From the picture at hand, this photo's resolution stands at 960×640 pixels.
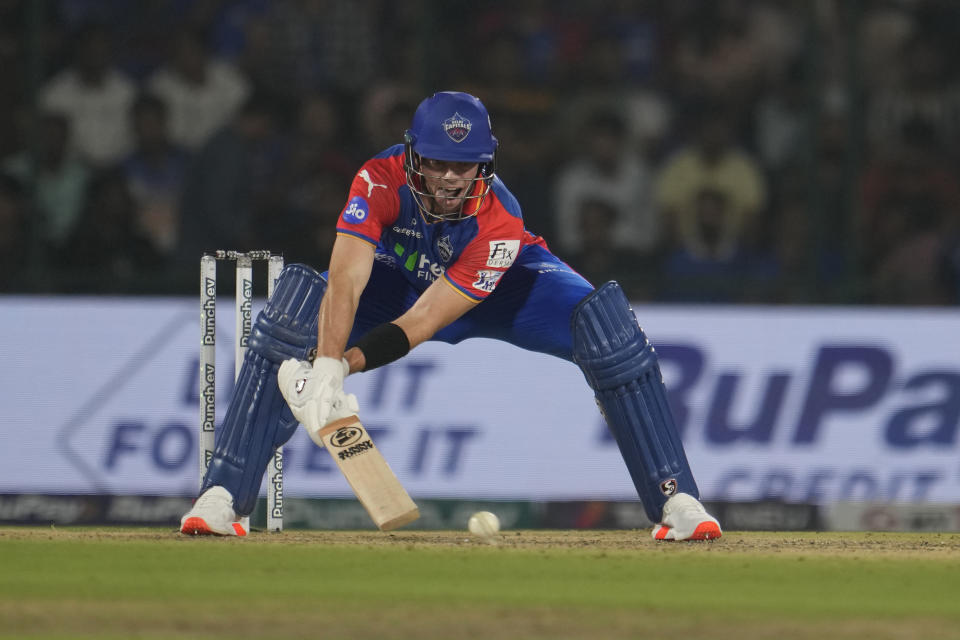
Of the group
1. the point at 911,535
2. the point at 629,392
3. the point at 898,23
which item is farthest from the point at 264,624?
→ the point at 898,23

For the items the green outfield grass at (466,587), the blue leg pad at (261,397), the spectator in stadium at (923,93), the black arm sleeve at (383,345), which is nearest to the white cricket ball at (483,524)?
the green outfield grass at (466,587)

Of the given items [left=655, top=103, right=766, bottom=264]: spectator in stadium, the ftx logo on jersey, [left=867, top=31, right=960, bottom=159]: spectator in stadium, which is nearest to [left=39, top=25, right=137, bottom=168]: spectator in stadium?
[left=655, top=103, right=766, bottom=264]: spectator in stadium

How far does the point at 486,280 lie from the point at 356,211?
0.52m

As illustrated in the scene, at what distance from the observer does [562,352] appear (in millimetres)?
5836

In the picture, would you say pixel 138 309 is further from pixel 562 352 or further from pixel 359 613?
pixel 359 613

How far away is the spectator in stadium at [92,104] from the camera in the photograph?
30.4 feet

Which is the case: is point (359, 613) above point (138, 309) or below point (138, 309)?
Answer: below

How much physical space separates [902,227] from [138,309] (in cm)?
453

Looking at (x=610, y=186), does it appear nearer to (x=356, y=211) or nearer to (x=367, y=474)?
(x=356, y=211)

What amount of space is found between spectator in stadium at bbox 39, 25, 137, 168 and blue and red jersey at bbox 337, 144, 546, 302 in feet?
13.0

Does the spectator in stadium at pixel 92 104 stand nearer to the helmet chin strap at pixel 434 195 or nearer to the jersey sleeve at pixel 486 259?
the helmet chin strap at pixel 434 195

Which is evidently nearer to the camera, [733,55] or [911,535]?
[911,535]

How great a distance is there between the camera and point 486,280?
5.44m

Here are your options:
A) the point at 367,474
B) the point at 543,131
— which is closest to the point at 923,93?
the point at 543,131
